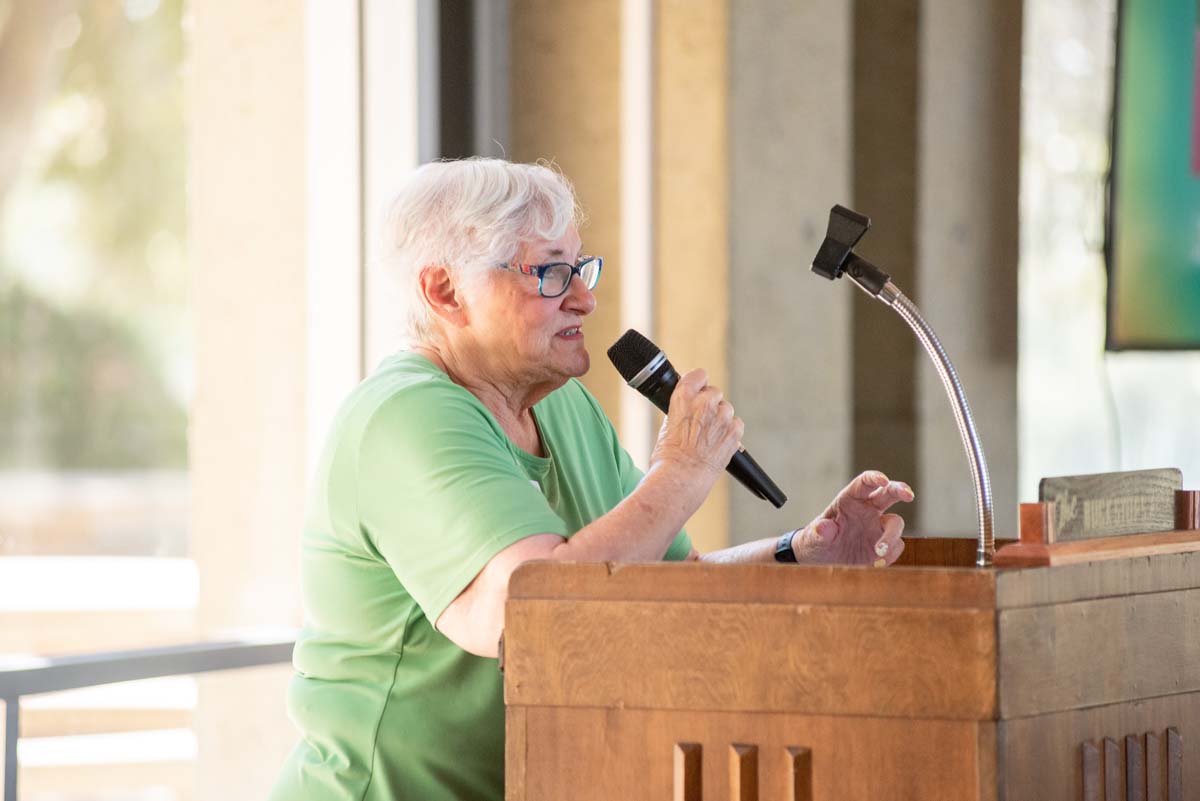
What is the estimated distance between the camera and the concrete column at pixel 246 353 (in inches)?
120

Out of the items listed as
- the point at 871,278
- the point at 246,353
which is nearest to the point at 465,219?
the point at 871,278

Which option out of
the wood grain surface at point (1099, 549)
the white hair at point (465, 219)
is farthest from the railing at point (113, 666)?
the wood grain surface at point (1099, 549)

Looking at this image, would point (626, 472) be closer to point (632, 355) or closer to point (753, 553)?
point (753, 553)

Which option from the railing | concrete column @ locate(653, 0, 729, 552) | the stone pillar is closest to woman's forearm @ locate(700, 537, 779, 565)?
the railing

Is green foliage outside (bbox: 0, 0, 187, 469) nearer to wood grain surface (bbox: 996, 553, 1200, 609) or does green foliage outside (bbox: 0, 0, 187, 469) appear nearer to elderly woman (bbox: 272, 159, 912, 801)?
elderly woman (bbox: 272, 159, 912, 801)

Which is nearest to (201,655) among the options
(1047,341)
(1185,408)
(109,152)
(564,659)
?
(109,152)

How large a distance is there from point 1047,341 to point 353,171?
2.22 m

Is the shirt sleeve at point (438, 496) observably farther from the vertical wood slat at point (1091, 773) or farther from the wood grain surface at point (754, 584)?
the vertical wood slat at point (1091, 773)

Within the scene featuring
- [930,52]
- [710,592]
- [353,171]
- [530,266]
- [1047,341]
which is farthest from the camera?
[1047,341]

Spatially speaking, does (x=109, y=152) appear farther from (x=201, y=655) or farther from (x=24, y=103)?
(x=201, y=655)

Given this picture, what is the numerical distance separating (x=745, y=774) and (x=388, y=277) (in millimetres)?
1004

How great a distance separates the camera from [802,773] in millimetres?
1262

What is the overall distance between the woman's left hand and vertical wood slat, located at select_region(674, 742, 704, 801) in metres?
0.67

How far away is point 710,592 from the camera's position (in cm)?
129
